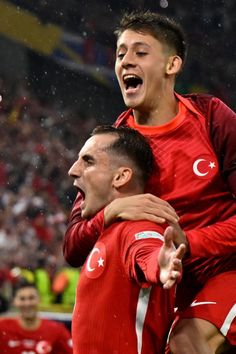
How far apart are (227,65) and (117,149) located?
517 inches

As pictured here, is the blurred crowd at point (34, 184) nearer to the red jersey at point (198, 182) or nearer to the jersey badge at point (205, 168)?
the red jersey at point (198, 182)

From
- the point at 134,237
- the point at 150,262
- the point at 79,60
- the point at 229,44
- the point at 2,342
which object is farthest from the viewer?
the point at 79,60

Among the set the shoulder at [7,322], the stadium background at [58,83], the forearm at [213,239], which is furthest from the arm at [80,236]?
the stadium background at [58,83]

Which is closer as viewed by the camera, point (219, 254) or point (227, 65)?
point (219, 254)

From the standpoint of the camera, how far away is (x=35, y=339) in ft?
27.0

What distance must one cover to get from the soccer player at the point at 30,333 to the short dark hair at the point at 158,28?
423 centimetres

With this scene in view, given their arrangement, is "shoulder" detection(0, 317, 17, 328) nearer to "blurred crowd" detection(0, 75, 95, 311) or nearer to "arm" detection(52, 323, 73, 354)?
"arm" detection(52, 323, 73, 354)

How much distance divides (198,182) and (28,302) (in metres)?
4.52

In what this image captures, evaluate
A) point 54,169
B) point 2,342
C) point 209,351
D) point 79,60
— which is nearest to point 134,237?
point 209,351

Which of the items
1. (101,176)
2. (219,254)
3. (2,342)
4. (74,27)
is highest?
(74,27)

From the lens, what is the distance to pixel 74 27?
17656mm

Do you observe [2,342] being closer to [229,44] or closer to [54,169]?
[54,169]

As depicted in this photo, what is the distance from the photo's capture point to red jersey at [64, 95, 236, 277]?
3.86 meters

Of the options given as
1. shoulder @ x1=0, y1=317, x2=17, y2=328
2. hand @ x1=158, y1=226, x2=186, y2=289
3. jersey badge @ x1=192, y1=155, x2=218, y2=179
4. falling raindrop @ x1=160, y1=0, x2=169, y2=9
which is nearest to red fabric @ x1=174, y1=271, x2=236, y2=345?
jersey badge @ x1=192, y1=155, x2=218, y2=179
